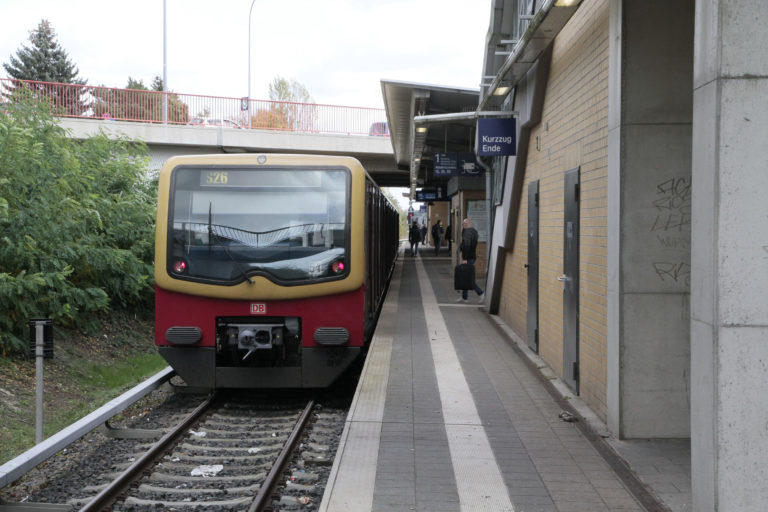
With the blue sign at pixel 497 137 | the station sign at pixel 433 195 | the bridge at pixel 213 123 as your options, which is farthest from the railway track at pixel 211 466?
the station sign at pixel 433 195

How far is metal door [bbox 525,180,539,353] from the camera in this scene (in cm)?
989

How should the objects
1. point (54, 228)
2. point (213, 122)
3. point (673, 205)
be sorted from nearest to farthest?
point (673, 205) < point (54, 228) < point (213, 122)

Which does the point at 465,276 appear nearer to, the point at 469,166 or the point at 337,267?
the point at 469,166

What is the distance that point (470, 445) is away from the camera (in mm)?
5738

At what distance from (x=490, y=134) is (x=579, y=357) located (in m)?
4.86

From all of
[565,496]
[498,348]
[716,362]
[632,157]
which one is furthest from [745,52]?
[498,348]

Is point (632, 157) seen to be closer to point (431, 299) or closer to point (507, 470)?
point (507, 470)

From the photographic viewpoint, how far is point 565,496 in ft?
15.4

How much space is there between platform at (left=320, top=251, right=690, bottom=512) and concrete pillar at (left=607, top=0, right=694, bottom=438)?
1.30 ft

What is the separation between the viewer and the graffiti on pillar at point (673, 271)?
5.76m

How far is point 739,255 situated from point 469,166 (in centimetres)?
1519

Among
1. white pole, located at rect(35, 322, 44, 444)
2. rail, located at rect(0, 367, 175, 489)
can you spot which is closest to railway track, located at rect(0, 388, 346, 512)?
rail, located at rect(0, 367, 175, 489)

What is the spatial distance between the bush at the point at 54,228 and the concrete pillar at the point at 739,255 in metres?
7.44

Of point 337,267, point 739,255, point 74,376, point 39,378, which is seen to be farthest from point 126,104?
point 739,255
